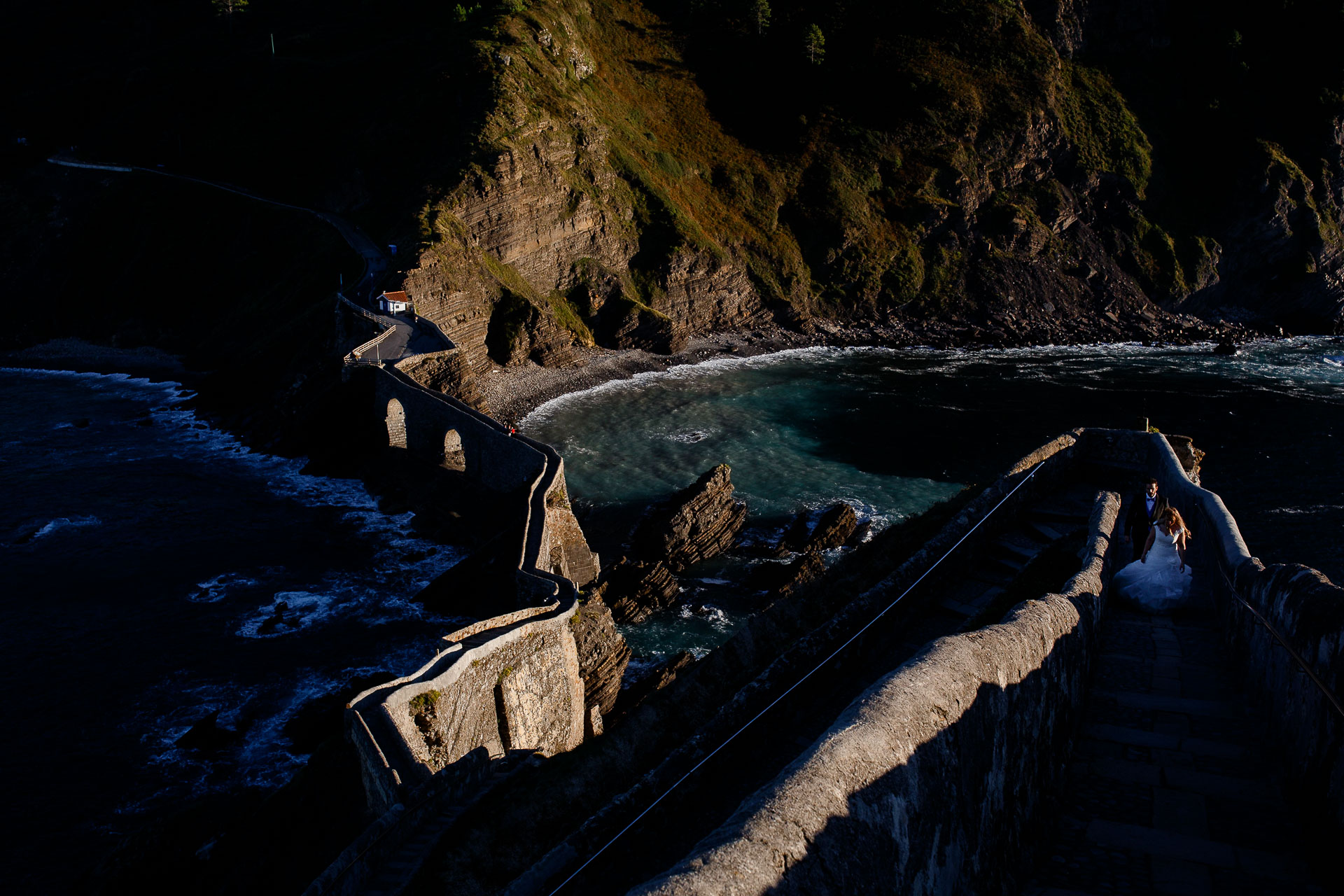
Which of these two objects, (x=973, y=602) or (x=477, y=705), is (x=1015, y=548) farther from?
(x=477, y=705)

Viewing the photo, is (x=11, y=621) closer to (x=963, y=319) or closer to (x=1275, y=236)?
(x=963, y=319)

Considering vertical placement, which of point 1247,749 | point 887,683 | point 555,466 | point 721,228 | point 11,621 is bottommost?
point 11,621

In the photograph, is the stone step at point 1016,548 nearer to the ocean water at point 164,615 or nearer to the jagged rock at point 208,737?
the ocean water at point 164,615

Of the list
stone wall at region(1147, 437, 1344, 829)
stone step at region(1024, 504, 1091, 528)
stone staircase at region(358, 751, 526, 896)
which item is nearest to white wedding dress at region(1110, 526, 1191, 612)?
stone wall at region(1147, 437, 1344, 829)

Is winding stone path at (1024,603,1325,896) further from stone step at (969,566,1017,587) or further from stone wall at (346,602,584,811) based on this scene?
stone wall at (346,602,584,811)

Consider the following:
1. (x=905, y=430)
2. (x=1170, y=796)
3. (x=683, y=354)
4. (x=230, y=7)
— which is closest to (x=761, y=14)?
(x=683, y=354)

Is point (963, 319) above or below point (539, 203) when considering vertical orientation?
below

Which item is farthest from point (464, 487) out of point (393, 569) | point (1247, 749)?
point (1247, 749)
